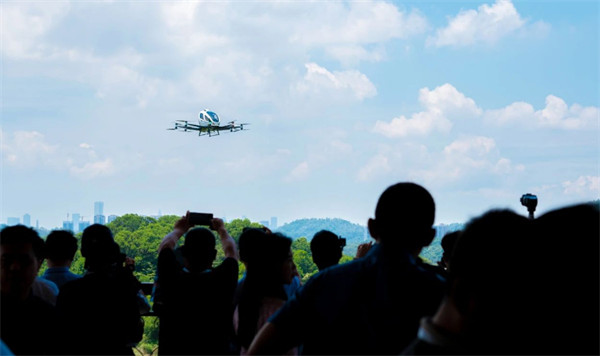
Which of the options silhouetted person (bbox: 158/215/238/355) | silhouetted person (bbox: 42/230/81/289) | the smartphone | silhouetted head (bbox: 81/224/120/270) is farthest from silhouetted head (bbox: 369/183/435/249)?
silhouetted person (bbox: 42/230/81/289)

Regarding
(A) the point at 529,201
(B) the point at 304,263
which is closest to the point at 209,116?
(B) the point at 304,263

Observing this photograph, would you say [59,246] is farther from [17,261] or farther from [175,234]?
[17,261]

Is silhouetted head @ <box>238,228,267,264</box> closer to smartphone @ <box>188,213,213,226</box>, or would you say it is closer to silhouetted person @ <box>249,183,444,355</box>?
smartphone @ <box>188,213,213,226</box>

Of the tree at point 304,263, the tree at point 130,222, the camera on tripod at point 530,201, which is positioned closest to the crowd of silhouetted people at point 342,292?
the camera on tripod at point 530,201

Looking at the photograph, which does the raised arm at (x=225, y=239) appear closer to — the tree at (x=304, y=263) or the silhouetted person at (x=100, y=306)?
the silhouetted person at (x=100, y=306)

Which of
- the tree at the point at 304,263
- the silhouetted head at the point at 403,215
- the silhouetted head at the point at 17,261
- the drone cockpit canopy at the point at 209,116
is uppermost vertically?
the drone cockpit canopy at the point at 209,116

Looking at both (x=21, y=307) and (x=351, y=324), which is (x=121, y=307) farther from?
(x=351, y=324)
